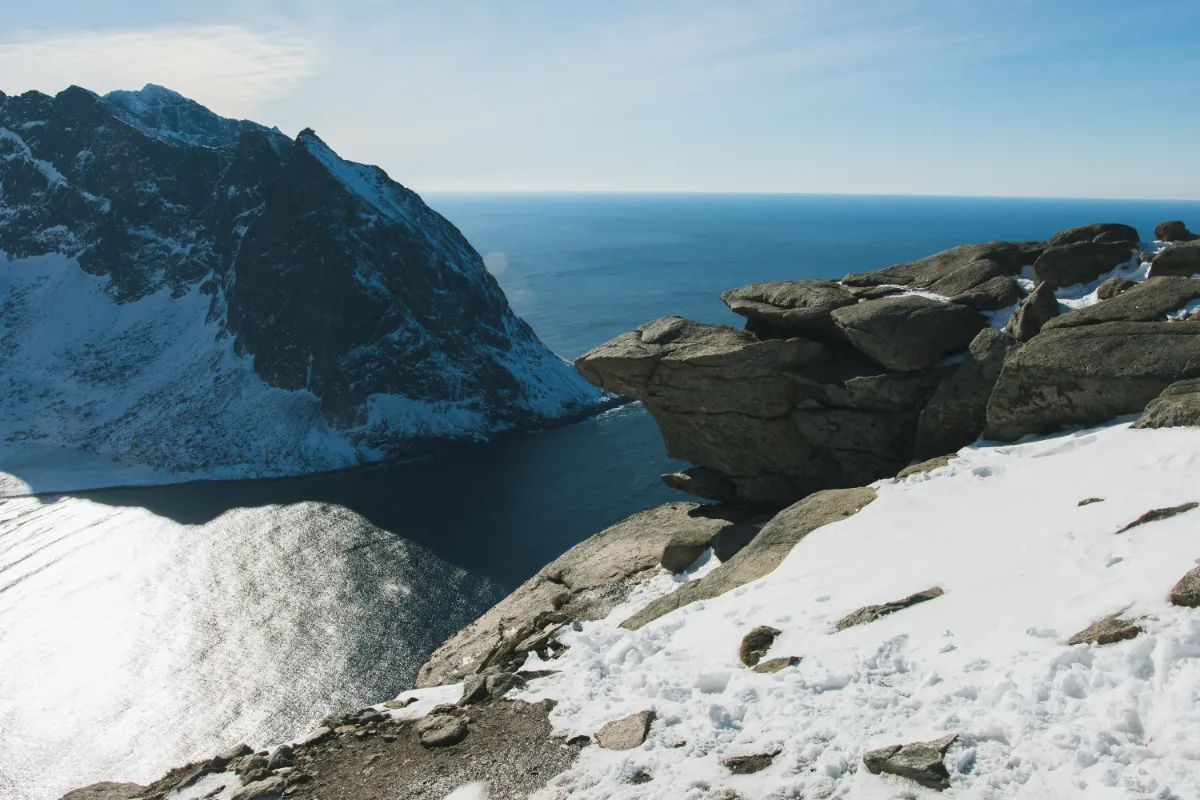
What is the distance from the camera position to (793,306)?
3192 centimetres

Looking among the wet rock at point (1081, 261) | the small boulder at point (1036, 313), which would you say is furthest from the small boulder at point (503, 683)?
the wet rock at point (1081, 261)

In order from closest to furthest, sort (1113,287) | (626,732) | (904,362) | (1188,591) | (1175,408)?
(1188,591), (626,732), (1175,408), (1113,287), (904,362)

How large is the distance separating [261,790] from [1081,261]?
3087cm

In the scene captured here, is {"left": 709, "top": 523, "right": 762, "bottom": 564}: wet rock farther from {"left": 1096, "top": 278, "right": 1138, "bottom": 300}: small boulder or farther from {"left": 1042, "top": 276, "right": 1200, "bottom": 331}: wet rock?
{"left": 1096, "top": 278, "right": 1138, "bottom": 300}: small boulder

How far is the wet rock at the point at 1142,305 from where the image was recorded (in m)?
23.4

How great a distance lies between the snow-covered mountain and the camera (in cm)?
12544

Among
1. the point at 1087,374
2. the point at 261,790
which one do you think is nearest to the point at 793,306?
the point at 1087,374

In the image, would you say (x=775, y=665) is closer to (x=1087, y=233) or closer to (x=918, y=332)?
(x=918, y=332)

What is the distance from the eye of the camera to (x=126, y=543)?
288 feet

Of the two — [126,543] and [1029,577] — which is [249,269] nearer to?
[126,543]

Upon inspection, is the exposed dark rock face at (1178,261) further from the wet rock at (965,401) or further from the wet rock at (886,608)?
the wet rock at (886,608)

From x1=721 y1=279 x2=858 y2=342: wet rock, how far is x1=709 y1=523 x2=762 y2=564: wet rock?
951 centimetres

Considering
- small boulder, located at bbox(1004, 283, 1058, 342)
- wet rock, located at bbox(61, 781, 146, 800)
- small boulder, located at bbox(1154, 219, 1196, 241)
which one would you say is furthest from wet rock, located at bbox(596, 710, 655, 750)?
small boulder, located at bbox(1154, 219, 1196, 241)

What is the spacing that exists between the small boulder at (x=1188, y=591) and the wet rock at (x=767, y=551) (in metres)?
9.51
